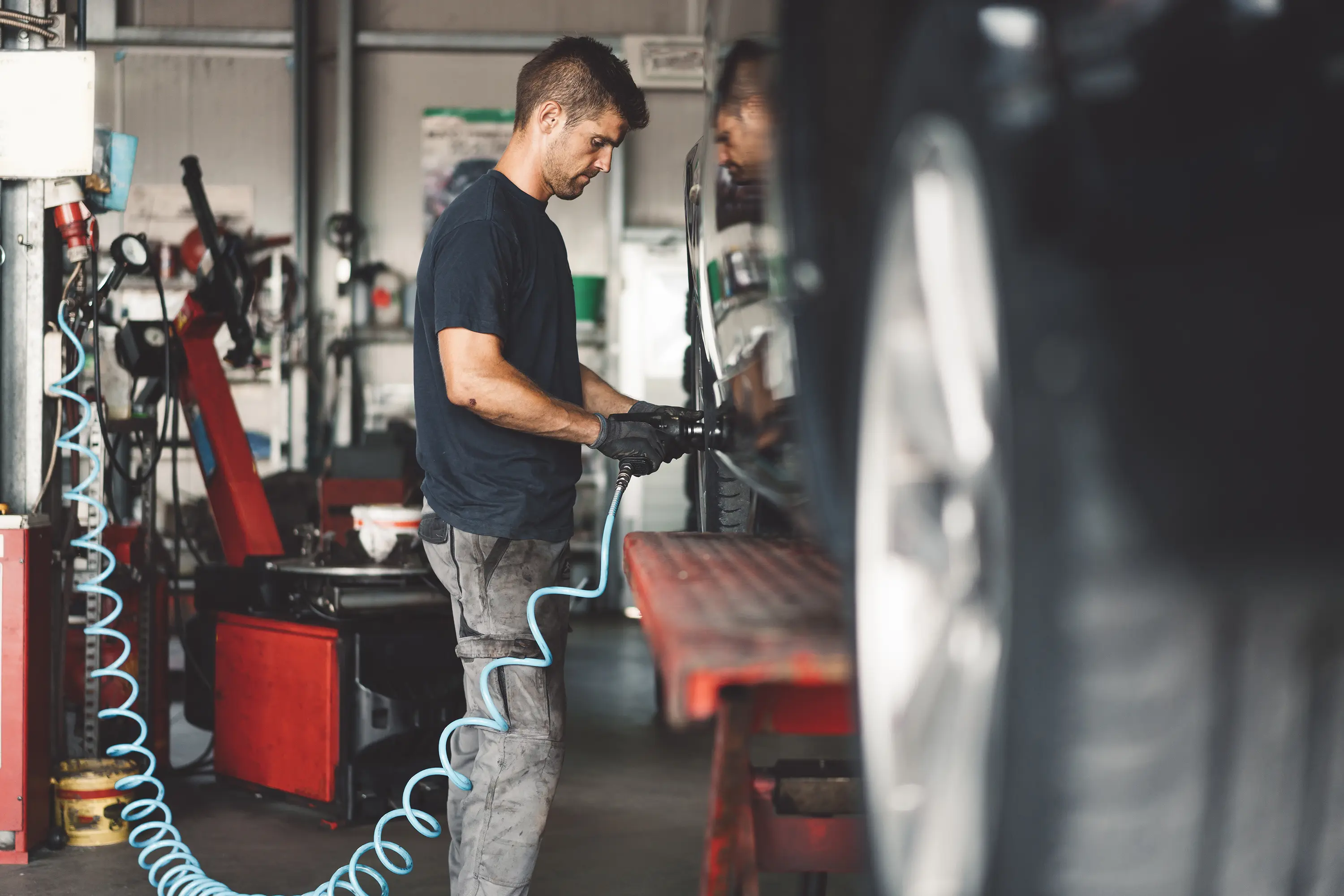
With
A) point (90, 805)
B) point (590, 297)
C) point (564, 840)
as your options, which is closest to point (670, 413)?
point (564, 840)

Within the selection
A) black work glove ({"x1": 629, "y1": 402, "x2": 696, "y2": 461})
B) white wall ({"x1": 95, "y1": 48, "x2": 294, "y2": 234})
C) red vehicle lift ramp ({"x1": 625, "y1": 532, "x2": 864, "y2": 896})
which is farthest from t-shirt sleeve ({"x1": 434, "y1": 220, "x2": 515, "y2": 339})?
white wall ({"x1": 95, "y1": 48, "x2": 294, "y2": 234})

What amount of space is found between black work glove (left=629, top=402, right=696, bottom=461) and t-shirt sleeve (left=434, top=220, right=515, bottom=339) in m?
0.32

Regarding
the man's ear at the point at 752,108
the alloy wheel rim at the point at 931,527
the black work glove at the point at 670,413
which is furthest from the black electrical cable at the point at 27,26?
the alloy wheel rim at the point at 931,527

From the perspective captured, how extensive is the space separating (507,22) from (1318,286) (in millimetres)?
8052

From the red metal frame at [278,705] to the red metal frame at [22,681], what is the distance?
63 centimetres

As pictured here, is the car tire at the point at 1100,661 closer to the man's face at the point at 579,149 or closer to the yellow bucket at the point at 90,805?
the man's face at the point at 579,149

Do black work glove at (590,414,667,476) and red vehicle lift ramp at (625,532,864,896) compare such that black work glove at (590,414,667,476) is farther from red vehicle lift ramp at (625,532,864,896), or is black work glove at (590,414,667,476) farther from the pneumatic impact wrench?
red vehicle lift ramp at (625,532,864,896)

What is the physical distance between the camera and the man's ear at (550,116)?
2287 mm

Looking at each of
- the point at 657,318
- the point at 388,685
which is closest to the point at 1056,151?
the point at 388,685

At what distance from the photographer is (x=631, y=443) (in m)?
2.20

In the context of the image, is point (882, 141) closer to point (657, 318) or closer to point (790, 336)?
point (790, 336)

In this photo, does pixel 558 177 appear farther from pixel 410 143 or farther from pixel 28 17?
pixel 410 143

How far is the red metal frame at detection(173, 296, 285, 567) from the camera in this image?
13.5 ft

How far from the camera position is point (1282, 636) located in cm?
72
